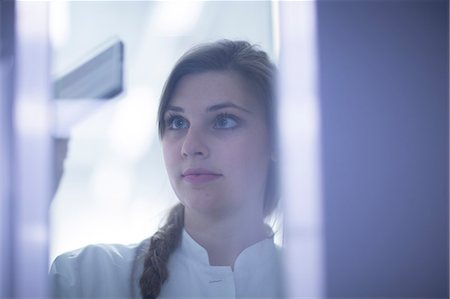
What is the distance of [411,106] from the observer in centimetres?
75

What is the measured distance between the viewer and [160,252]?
0.88m

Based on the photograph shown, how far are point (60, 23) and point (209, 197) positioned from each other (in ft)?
1.53

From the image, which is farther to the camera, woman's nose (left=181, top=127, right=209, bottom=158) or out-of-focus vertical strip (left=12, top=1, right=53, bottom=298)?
woman's nose (left=181, top=127, right=209, bottom=158)

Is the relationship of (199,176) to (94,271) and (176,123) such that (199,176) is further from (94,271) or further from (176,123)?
(94,271)

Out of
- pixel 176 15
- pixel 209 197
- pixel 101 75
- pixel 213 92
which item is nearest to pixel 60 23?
pixel 101 75

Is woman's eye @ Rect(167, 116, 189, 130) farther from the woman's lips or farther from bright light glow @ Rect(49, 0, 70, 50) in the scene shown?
bright light glow @ Rect(49, 0, 70, 50)

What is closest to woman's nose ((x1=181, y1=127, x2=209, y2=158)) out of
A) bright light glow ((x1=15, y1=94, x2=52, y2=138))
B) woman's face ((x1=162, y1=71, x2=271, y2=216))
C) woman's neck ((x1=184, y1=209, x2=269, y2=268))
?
woman's face ((x1=162, y1=71, x2=271, y2=216))

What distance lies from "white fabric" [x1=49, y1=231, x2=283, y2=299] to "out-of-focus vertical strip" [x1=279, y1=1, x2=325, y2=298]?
0.38ft

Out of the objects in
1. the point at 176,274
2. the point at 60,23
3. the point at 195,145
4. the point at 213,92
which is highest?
the point at 60,23

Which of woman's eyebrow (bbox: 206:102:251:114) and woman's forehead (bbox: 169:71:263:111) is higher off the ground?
woman's forehead (bbox: 169:71:263:111)

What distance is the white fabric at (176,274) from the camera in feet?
2.75

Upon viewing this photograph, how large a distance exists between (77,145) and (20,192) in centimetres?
16

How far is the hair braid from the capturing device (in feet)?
2.67

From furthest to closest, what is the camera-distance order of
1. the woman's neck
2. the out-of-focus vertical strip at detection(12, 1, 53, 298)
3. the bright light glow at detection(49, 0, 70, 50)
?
1. the woman's neck
2. the bright light glow at detection(49, 0, 70, 50)
3. the out-of-focus vertical strip at detection(12, 1, 53, 298)
